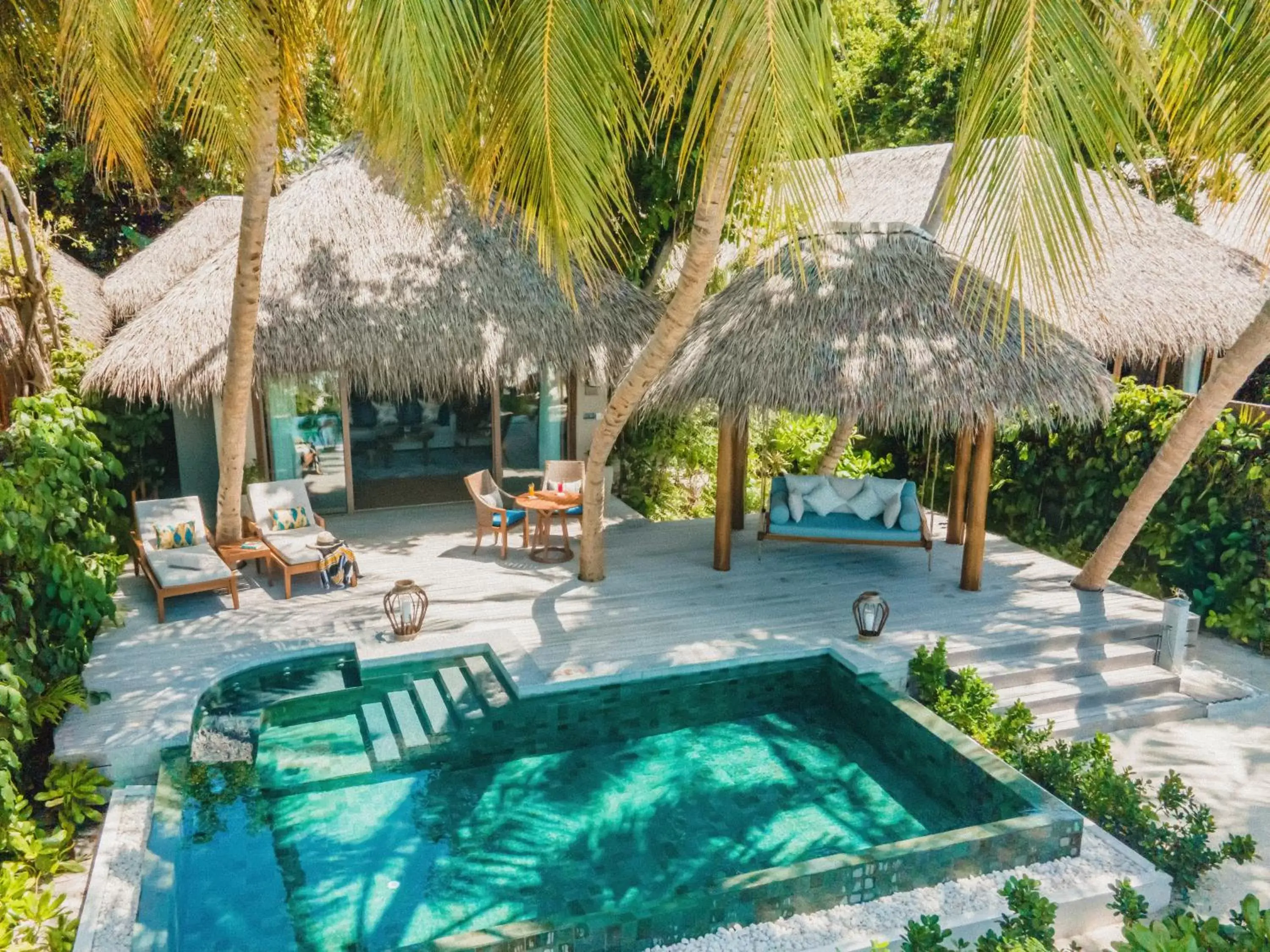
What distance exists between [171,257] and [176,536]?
24.2ft

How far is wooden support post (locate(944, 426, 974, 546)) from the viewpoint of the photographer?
32.5 feet

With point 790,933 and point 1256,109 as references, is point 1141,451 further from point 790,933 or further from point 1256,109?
point 790,933

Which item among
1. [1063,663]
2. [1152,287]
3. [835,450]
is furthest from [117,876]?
[1152,287]

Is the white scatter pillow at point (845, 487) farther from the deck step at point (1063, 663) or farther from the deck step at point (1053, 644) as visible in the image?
the deck step at point (1063, 663)

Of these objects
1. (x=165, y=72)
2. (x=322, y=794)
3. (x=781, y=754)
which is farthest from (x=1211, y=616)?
(x=165, y=72)

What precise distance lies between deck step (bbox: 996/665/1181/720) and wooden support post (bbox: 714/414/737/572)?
2.91m

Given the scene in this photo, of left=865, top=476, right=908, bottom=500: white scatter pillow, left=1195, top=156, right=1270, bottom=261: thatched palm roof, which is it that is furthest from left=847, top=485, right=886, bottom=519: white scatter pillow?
left=1195, top=156, right=1270, bottom=261: thatched palm roof

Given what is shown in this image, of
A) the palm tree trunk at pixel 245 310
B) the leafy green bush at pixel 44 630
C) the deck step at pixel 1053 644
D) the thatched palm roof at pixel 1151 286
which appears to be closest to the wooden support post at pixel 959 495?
the thatched palm roof at pixel 1151 286

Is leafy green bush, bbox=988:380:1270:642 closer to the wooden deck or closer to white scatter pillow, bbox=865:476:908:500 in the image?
the wooden deck

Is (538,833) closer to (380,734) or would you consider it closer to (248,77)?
(380,734)

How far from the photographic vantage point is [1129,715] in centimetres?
703

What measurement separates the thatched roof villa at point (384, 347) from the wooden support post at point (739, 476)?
5.52 ft

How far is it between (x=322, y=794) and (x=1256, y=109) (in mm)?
6466

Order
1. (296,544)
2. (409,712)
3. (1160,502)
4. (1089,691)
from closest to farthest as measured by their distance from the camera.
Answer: (409,712) < (1089,691) < (296,544) < (1160,502)
